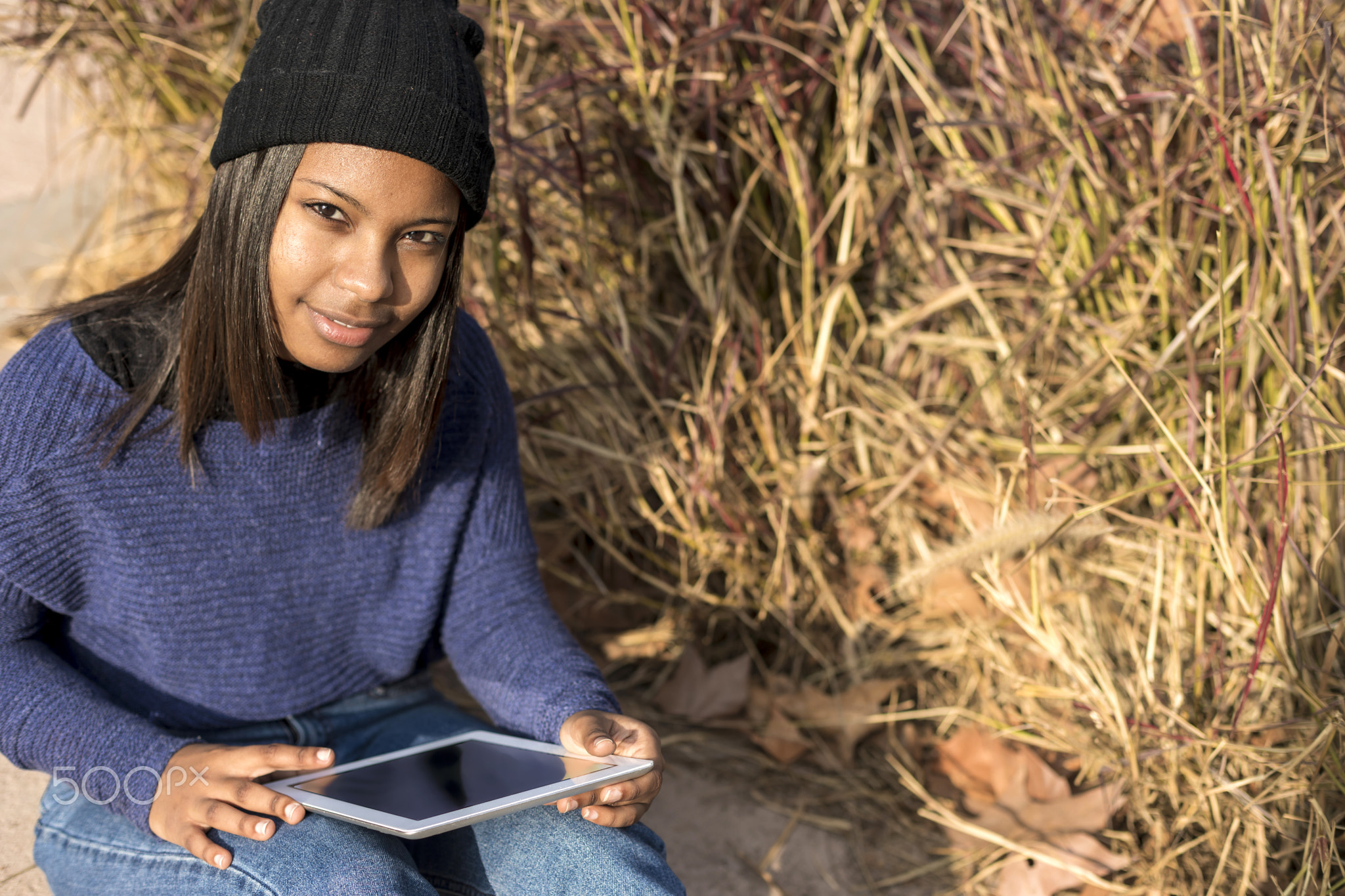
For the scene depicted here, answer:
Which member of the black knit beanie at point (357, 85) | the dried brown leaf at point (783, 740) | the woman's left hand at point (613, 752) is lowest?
the dried brown leaf at point (783, 740)

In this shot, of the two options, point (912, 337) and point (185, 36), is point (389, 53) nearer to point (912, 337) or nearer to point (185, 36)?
point (912, 337)

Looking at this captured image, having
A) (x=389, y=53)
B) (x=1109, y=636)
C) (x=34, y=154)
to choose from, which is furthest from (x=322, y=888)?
(x=34, y=154)

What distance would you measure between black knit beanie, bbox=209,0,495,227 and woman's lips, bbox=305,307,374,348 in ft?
0.62

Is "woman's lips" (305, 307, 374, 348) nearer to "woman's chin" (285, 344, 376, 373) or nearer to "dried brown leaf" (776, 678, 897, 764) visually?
"woman's chin" (285, 344, 376, 373)

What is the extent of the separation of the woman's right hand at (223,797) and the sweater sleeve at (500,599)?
0.33 metres

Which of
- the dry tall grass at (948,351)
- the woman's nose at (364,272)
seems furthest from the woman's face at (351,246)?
the dry tall grass at (948,351)

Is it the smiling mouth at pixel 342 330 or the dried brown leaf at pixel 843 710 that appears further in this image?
the dried brown leaf at pixel 843 710

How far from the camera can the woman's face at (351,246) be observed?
1124 millimetres

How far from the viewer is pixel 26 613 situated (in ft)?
4.13

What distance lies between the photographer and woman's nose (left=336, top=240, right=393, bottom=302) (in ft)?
3.77

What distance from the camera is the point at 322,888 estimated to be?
3.63 feet

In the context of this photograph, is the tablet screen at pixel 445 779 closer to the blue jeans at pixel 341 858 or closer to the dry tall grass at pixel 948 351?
the blue jeans at pixel 341 858

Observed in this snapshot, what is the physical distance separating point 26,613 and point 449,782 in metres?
0.54

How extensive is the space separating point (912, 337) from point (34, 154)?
123 inches
